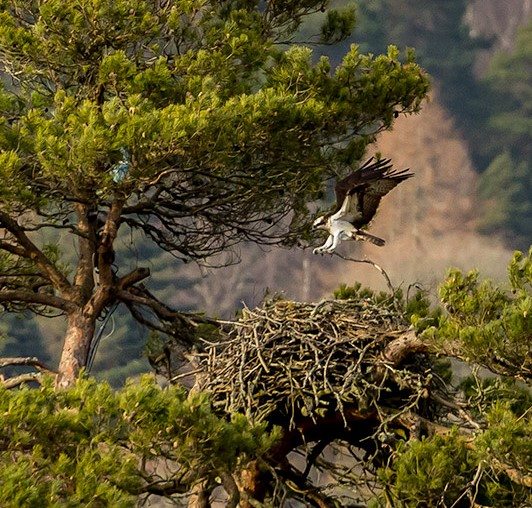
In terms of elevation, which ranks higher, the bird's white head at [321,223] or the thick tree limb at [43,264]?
the bird's white head at [321,223]

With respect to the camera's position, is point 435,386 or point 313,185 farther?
point 313,185

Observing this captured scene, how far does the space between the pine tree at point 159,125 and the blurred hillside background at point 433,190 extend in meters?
17.7

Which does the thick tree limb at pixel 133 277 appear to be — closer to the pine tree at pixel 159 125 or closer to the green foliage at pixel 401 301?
the pine tree at pixel 159 125

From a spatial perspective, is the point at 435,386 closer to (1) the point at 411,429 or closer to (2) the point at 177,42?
(1) the point at 411,429

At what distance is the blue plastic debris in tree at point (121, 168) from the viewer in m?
9.03

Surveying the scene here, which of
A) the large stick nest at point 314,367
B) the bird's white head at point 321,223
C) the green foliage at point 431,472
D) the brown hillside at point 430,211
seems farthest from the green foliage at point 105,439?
the brown hillside at point 430,211

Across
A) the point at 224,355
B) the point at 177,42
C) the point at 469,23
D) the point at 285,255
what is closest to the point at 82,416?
the point at 224,355

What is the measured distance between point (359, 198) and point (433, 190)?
31171 millimetres

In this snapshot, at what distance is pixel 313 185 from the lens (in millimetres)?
11016

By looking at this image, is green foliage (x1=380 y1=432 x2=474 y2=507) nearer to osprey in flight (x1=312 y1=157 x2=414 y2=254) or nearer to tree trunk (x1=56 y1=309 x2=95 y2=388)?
osprey in flight (x1=312 y1=157 x2=414 y2=254)

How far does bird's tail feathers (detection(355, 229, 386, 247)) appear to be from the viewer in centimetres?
930

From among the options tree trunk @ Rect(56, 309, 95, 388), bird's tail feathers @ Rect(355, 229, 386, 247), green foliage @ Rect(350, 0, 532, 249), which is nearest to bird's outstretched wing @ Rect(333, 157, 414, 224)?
bird's tail feathers @ Rect(355, 229, 386, 247)

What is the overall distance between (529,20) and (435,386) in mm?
40899

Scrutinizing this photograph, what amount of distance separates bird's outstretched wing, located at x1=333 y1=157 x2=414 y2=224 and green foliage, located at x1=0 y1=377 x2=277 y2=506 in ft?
6.60
